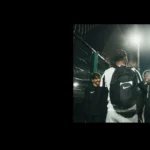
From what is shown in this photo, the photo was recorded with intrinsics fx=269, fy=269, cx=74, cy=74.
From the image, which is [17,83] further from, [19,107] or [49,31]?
[49,31]

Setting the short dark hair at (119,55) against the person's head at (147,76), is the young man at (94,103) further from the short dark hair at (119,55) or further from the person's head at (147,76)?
the person's head at (147,76)

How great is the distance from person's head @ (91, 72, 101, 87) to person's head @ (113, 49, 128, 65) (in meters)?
0.35

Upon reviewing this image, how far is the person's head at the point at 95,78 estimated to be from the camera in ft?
13.3

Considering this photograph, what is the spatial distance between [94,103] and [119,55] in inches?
32.3

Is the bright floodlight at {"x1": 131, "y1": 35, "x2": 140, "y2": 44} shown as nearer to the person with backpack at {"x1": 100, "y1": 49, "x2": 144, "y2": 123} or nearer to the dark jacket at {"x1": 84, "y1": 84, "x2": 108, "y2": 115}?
the person with backpack at {"x1": 100, "y1": 49, "x2": 144, "y2": 123}

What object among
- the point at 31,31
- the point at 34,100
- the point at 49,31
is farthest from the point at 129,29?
the point at 34,100

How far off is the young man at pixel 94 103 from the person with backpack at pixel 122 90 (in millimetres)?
78

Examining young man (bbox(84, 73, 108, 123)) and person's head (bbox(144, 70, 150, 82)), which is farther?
young man (bbox(84, 73, 108, 123))

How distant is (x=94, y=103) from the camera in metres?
4.11

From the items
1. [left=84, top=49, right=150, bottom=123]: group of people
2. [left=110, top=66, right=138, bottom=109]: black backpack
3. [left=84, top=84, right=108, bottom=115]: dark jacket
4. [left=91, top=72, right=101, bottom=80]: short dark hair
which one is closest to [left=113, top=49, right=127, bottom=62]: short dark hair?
[left=84, top=49, right=150, bottom=123]: group of people

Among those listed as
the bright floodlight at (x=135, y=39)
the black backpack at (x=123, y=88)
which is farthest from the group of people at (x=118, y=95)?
the bright floodlight at (x=135, y=39)

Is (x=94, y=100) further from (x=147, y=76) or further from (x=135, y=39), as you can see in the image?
(x=135, y=39)

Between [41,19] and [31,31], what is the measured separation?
25 centimetres

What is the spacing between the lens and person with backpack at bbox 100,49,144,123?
404 centimetres
